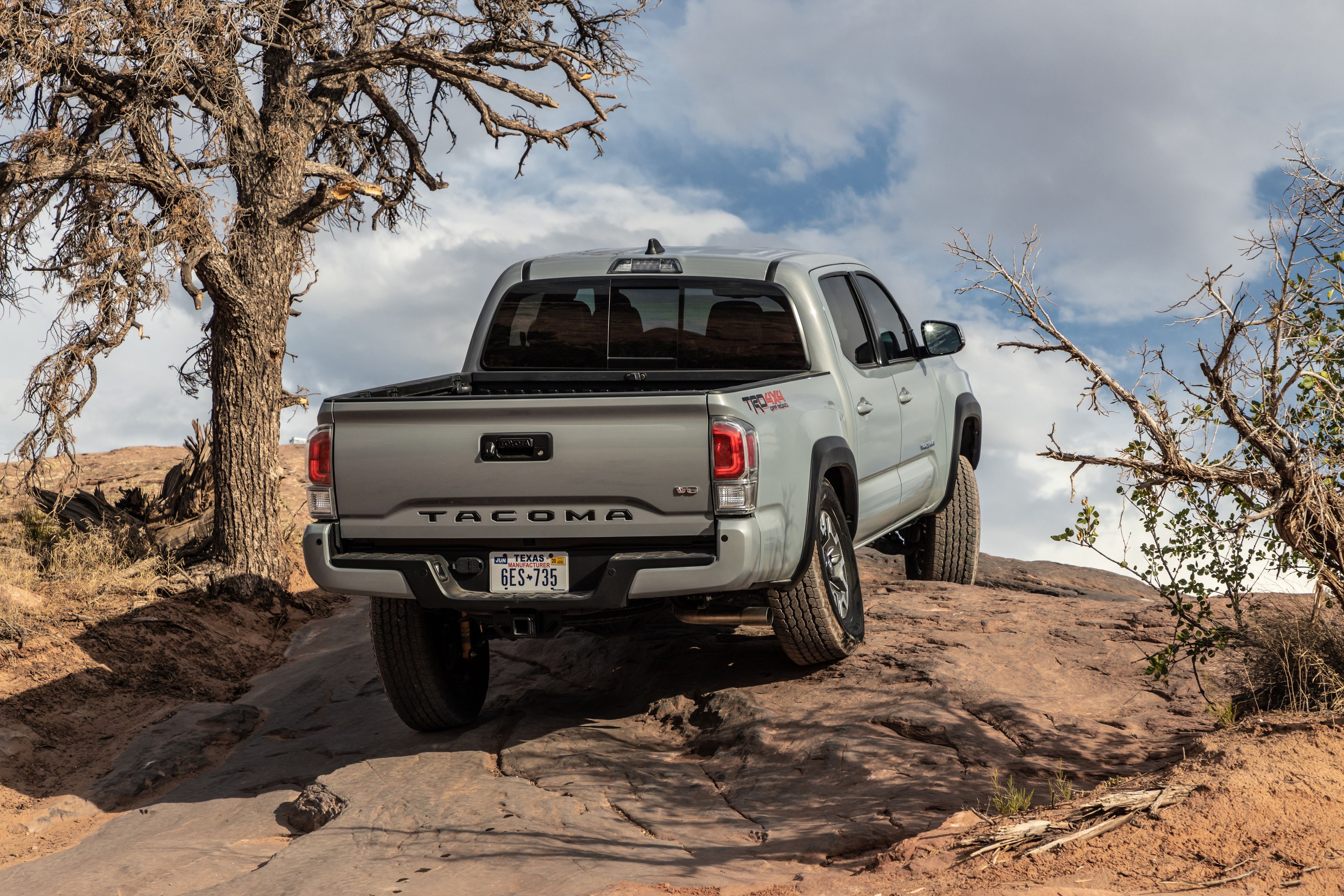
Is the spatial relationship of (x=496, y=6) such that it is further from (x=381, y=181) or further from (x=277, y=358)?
(x=277, y=358)

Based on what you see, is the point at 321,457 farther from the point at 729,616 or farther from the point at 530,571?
the point at 729,616

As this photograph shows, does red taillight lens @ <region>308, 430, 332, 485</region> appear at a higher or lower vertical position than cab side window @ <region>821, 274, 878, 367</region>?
lower

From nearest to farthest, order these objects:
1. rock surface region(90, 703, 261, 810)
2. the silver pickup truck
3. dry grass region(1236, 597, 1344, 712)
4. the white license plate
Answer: dry grass region(1236, 597, 1344, 712) < the silver pickup truck < the white license plate < rock surface region(90, 703, 261, 810)

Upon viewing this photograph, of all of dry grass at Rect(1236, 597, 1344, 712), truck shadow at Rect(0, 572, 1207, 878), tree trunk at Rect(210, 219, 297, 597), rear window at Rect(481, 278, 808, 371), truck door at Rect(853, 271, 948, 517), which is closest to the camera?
truck shadow at Rect(0, 572, 1207, 878)

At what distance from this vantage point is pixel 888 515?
24.0 ft

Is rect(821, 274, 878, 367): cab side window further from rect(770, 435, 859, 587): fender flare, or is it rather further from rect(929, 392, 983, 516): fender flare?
rect(929, 392, 983, 516): fender flare

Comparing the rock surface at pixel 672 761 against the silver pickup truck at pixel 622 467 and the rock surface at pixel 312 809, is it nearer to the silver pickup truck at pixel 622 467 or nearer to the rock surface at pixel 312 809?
the rock surface at pixel 312 809

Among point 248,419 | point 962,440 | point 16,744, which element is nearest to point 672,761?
point 962,440

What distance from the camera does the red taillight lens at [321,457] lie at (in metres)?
5.56

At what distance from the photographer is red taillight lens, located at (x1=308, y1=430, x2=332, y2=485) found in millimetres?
5562

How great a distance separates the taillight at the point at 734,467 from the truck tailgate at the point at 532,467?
5cm

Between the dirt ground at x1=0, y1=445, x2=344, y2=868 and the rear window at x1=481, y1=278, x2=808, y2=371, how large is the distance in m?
3.40

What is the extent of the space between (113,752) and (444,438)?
15.0 feet

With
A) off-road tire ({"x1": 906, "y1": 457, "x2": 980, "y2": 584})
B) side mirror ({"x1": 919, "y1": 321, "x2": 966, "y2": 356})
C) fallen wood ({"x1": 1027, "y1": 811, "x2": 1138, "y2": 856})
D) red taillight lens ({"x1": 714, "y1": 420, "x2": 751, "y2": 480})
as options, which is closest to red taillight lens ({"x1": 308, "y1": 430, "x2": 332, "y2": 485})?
red taillight lens ({"x1": 714, "y1": 420, "x2": 751, "y2": 480})
